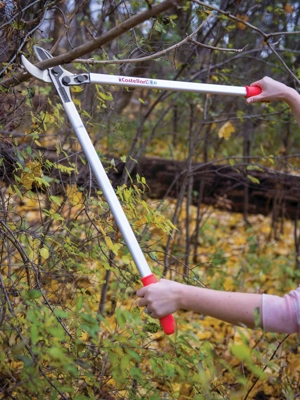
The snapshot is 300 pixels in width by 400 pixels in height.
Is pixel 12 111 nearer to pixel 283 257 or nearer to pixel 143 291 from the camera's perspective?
pixel 143 291

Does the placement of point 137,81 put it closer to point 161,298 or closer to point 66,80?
point 66,80

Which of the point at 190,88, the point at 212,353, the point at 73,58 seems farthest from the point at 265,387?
the point at 73,58

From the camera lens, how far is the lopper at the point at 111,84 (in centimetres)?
167

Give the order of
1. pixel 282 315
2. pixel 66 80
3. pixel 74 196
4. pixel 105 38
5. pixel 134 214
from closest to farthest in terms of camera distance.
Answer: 1. pixel 282 315
2. pixel 105 38
3. pixel 66 80
4. pixel 134 214
5. pixel 74 196

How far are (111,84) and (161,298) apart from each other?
81cm

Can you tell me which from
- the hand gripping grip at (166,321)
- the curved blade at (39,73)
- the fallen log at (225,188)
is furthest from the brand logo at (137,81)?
the fallen log at (225,188)

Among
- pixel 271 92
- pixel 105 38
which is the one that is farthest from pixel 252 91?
pixel 105 38

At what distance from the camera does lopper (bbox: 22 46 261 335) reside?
1.67 m

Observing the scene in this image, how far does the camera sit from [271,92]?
2.04m

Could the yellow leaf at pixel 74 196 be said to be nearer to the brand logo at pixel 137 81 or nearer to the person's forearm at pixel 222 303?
the brand logo at pixel 137 81

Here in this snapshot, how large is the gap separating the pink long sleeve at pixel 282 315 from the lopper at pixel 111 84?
0.29 m

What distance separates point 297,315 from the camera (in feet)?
5.01

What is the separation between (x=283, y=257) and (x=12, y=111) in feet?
11.7

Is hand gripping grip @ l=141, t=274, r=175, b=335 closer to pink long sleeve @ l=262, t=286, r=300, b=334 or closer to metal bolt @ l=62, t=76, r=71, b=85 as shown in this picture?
pink long sleeve @ l=262, t=286, r=300, b=334
